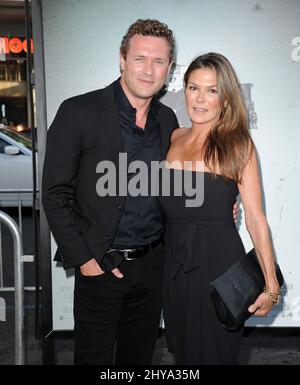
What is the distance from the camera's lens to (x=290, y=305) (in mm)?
3652

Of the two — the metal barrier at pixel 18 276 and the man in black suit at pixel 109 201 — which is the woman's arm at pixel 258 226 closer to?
the man in black suit at pixel 109 201

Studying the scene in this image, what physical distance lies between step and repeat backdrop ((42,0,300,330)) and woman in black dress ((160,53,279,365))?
93 centimetres

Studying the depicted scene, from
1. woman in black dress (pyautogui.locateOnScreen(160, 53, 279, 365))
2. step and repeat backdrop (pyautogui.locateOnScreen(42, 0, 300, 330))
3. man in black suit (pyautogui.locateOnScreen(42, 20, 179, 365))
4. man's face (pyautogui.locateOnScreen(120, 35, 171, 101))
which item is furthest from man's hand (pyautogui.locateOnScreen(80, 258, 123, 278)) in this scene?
step and repeat backdrop (pyautogui.locateOnScreen(42, 0, 300, 330))

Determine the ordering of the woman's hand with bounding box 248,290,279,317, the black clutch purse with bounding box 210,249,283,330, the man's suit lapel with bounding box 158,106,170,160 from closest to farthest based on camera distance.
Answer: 1. the black clutch purse with bounding box 210,249,283,330
2. the woman's hand with bounding box 248,290,279,317
3. the man's suit lapel with bounding box 158,106,170,160

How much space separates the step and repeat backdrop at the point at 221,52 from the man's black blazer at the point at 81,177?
0.85m

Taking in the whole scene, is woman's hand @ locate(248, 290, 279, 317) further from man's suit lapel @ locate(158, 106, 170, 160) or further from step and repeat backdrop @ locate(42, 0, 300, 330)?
step and repeat backdrop @ locate(42, 0, 300, 330)

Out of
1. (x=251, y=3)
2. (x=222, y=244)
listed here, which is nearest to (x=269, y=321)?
(x=222, y=244)

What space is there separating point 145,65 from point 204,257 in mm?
991

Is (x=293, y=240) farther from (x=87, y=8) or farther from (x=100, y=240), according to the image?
(x=87, y=8)

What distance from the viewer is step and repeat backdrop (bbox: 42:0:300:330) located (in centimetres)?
324

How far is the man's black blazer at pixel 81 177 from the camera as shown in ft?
7.84

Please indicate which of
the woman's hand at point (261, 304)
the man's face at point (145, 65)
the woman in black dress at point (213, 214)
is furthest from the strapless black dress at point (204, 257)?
the man's face at point (145, 65)

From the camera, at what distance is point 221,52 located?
3.34 meters

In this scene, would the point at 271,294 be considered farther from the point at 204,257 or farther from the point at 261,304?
the point at 204,257
